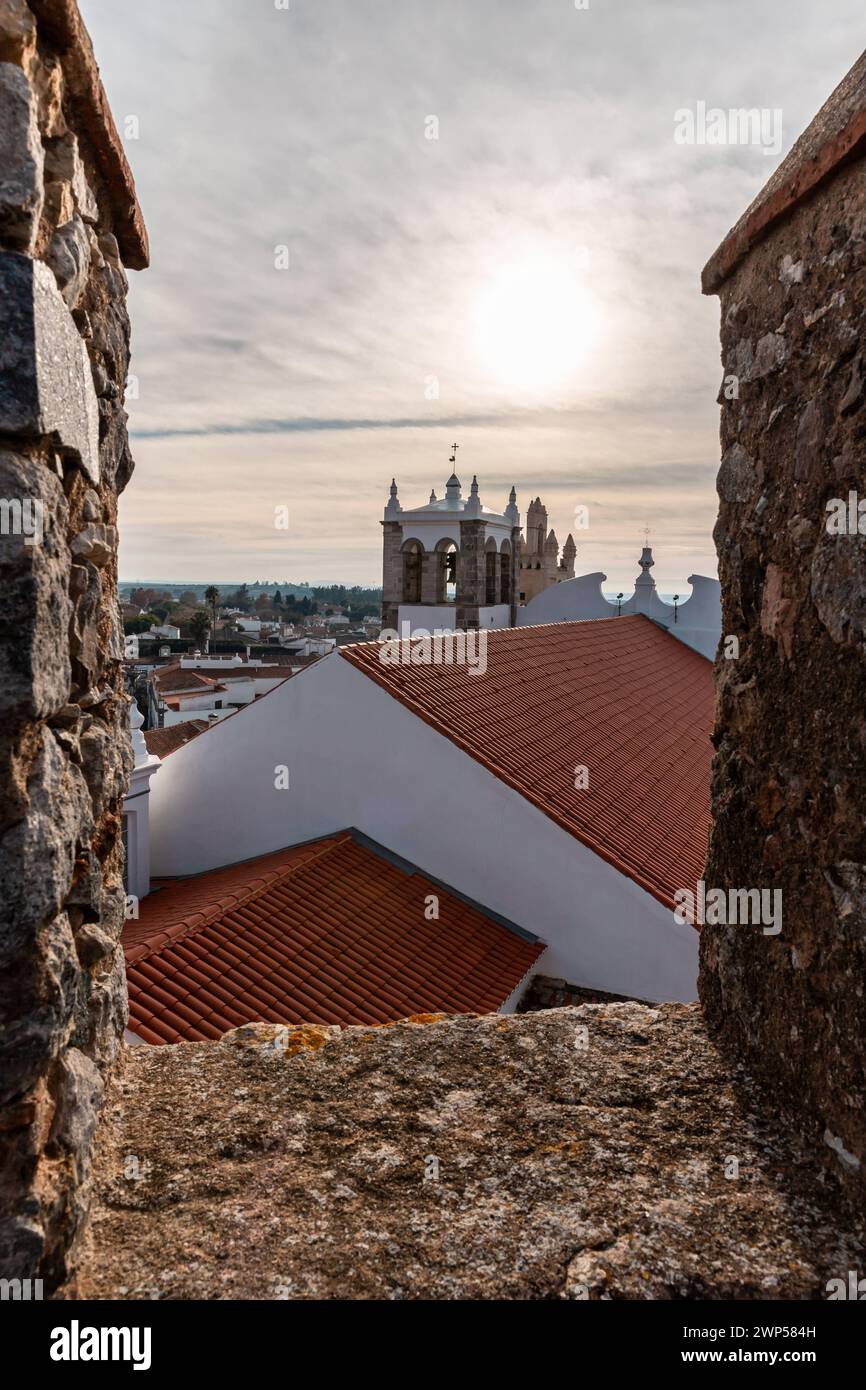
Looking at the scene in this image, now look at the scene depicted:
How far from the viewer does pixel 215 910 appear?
5.64 meters

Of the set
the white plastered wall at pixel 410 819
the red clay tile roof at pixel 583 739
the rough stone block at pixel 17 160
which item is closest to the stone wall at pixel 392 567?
the red clay tile roof at pixel 583 739

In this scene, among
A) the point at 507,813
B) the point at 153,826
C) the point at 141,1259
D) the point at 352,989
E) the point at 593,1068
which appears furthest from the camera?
the point at 153,826

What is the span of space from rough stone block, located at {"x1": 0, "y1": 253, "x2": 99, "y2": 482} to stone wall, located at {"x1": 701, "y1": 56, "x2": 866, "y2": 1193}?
1284mm

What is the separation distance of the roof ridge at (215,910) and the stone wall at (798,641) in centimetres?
366

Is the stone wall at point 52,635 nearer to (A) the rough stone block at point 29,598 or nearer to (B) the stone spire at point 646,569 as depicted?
(A) the rough stone block at point 29,598

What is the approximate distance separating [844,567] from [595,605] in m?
17.9

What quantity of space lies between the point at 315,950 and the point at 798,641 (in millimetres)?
4254

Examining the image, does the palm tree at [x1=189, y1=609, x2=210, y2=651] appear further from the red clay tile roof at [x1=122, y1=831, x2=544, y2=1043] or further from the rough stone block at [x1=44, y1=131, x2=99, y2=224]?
the rough stone block at [x1=44, y1=131, x2=99, y2=224]

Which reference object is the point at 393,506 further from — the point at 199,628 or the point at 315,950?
the point at 199,628

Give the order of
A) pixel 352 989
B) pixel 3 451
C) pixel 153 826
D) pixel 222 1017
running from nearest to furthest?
pixel 3 451, pixel 222 1017, pixel 352 989, pixel 153 826

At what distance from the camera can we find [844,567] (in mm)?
1584
